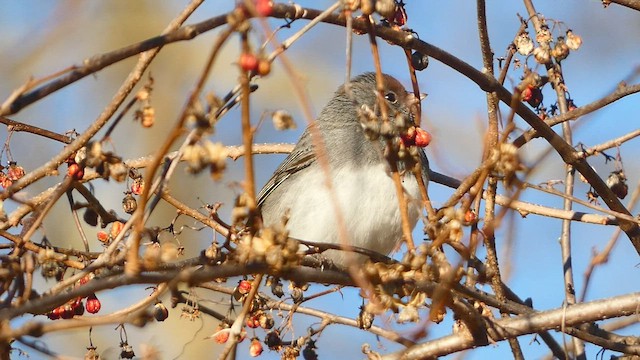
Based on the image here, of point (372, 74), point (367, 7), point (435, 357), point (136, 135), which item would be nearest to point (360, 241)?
point (372, 74)

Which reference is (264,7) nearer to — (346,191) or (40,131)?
(40,131)

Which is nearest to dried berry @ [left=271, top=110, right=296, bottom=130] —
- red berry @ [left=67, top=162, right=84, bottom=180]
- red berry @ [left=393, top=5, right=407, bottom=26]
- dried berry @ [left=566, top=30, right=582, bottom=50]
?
red berry @ [left=67, top=162, right=84, bottom=180]

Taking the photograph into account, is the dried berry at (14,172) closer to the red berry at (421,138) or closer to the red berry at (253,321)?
the red berry at (253,321)

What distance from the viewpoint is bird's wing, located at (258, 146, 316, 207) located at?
3.58m

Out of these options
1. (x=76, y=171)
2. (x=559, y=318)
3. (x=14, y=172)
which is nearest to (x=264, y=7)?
(x=76, y=171)

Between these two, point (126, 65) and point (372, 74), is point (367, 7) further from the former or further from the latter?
point (126, 65)

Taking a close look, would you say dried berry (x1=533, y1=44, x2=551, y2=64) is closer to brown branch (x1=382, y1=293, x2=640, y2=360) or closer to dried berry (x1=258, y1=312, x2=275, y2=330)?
brown branch (x1=382, y1=293, x2=640, y2=360)

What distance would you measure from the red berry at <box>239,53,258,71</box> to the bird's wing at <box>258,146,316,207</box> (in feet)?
7.28

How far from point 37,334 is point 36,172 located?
52 cm

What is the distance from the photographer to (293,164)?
364cm

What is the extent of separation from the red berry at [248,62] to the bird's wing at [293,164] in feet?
7.28

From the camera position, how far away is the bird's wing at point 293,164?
3584 millimetres

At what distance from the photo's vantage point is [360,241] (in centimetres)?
325

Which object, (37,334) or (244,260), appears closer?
(37,334)
